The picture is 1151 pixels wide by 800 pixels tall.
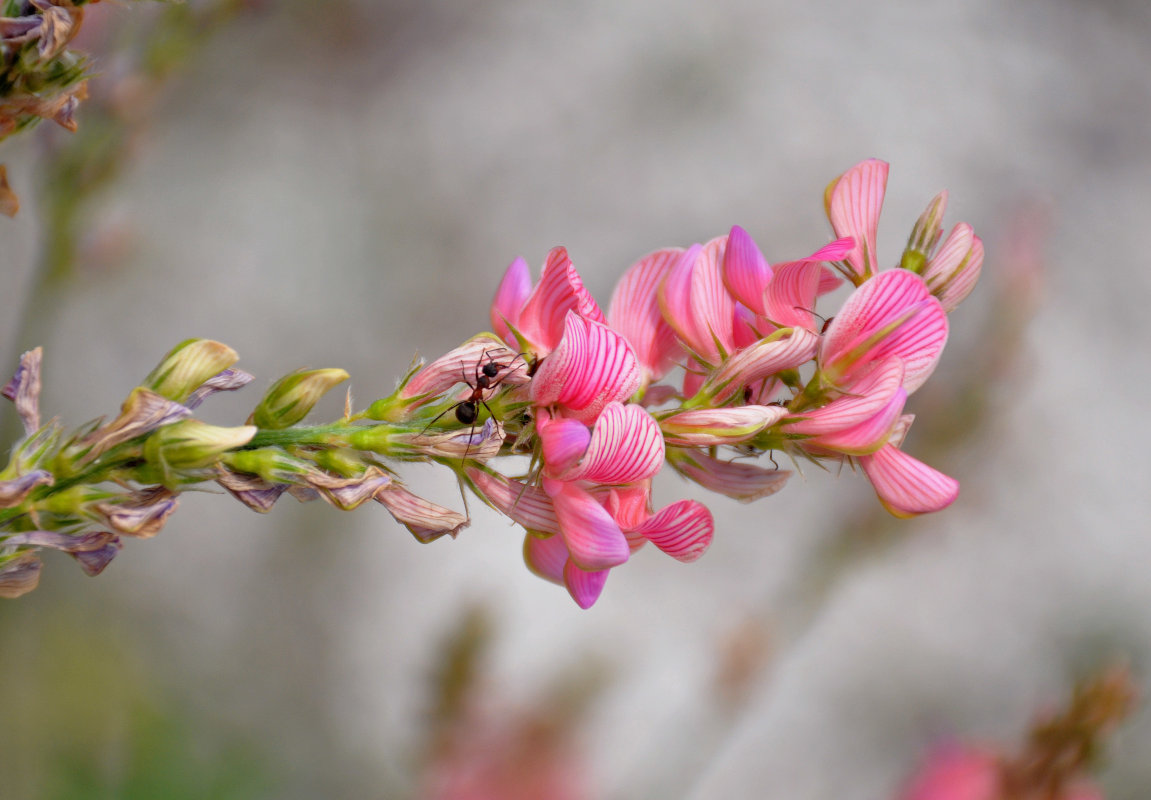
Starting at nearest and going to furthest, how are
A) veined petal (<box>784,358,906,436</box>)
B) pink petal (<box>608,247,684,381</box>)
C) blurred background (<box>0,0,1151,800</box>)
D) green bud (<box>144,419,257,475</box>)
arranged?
green bud (<box>144,419,257,475</box>) → veined petal (<box>784,358,906,436</box>) → pink petal (<box>608,247,684,381</box>) → blurred background (<box>0,0,1151,800</box>)

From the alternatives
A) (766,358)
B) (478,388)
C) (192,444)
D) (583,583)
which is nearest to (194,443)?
(192,444)

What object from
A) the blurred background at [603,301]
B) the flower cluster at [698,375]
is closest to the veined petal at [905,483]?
the flower cluster at [698,375]

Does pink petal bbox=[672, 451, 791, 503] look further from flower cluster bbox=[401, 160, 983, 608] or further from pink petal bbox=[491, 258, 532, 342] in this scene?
pink petal bbox=[491, 258, 532, 342]

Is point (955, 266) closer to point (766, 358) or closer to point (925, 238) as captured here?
point (925, 238)

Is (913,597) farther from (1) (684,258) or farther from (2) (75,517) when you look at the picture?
(2) (75,517)

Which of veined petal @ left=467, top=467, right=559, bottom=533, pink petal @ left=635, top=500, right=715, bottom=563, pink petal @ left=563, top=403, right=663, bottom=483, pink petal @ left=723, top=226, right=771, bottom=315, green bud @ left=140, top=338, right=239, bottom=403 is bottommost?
green bud @ left=140, top=338, right=239, bottom=403

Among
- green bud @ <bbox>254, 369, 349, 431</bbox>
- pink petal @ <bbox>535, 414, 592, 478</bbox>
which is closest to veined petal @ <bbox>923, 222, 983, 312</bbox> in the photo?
pink petal @ <bbox>535, 414, 592, 478</bbox>

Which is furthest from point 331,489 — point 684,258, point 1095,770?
point 1095,770
